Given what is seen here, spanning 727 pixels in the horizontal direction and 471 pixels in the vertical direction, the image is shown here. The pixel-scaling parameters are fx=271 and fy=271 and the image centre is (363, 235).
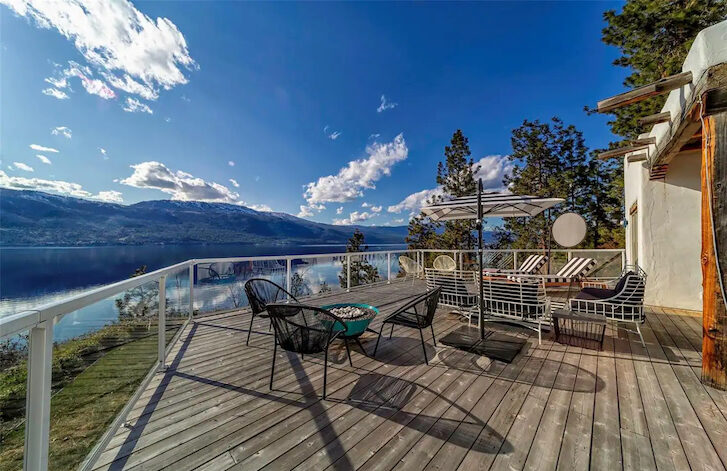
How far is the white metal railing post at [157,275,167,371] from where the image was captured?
2850mm

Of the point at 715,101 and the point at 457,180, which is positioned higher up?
the point at 457,180

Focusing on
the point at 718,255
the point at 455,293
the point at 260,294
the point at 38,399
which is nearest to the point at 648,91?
the point at 718,255

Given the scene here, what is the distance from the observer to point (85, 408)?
1588 millimetres

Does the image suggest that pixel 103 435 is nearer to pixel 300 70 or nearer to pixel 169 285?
pixel 169 285

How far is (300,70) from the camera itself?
1152 cm

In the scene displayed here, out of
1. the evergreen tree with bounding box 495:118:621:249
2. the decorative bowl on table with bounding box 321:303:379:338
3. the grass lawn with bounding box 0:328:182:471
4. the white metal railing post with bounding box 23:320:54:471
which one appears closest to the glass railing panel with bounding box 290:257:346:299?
the decorative bowl on table with bounding box 321:303:379:338

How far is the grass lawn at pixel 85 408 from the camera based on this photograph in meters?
1.10

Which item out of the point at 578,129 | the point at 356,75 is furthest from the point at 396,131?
the point at 578,129

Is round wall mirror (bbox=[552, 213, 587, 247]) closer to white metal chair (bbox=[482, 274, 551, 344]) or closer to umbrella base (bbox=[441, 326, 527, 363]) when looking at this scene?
white metal chair (bbox=[482, 274, 551, 344])

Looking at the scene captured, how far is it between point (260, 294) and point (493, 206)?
159 inches

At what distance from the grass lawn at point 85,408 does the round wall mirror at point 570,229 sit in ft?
26.8

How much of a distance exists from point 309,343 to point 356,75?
1298 centimetres

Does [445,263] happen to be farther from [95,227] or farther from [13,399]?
[95,227]

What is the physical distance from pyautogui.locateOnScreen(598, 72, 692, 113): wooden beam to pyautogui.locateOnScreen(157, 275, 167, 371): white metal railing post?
5327mm
